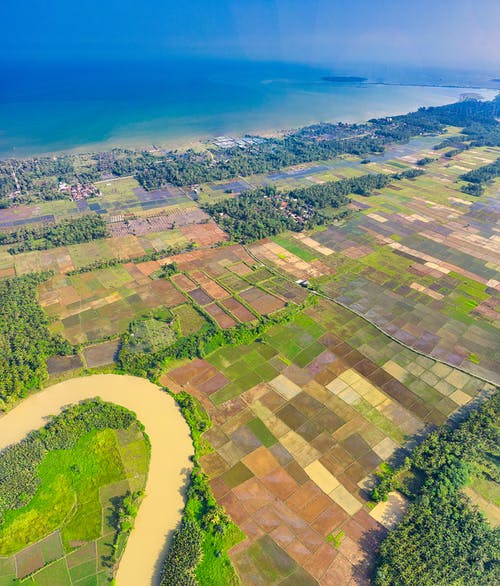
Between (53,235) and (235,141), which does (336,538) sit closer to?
(53,235)

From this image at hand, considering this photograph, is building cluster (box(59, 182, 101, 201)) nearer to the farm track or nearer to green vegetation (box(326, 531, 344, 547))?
the farm track

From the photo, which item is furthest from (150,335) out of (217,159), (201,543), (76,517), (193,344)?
(217,159)

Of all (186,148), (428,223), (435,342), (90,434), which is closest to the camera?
(90,434)

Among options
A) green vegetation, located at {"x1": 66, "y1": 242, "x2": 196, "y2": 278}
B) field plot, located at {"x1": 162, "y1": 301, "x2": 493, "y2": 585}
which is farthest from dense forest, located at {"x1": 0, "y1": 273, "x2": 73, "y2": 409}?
field plot, located at {"x1": 162, "y1": 301, "x2": 493, "y2": 585}

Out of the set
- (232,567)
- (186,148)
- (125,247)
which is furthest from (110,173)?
(232,567)

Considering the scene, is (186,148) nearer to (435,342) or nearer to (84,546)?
(435,342)

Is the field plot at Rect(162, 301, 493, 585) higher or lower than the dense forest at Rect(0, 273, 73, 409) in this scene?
lower
